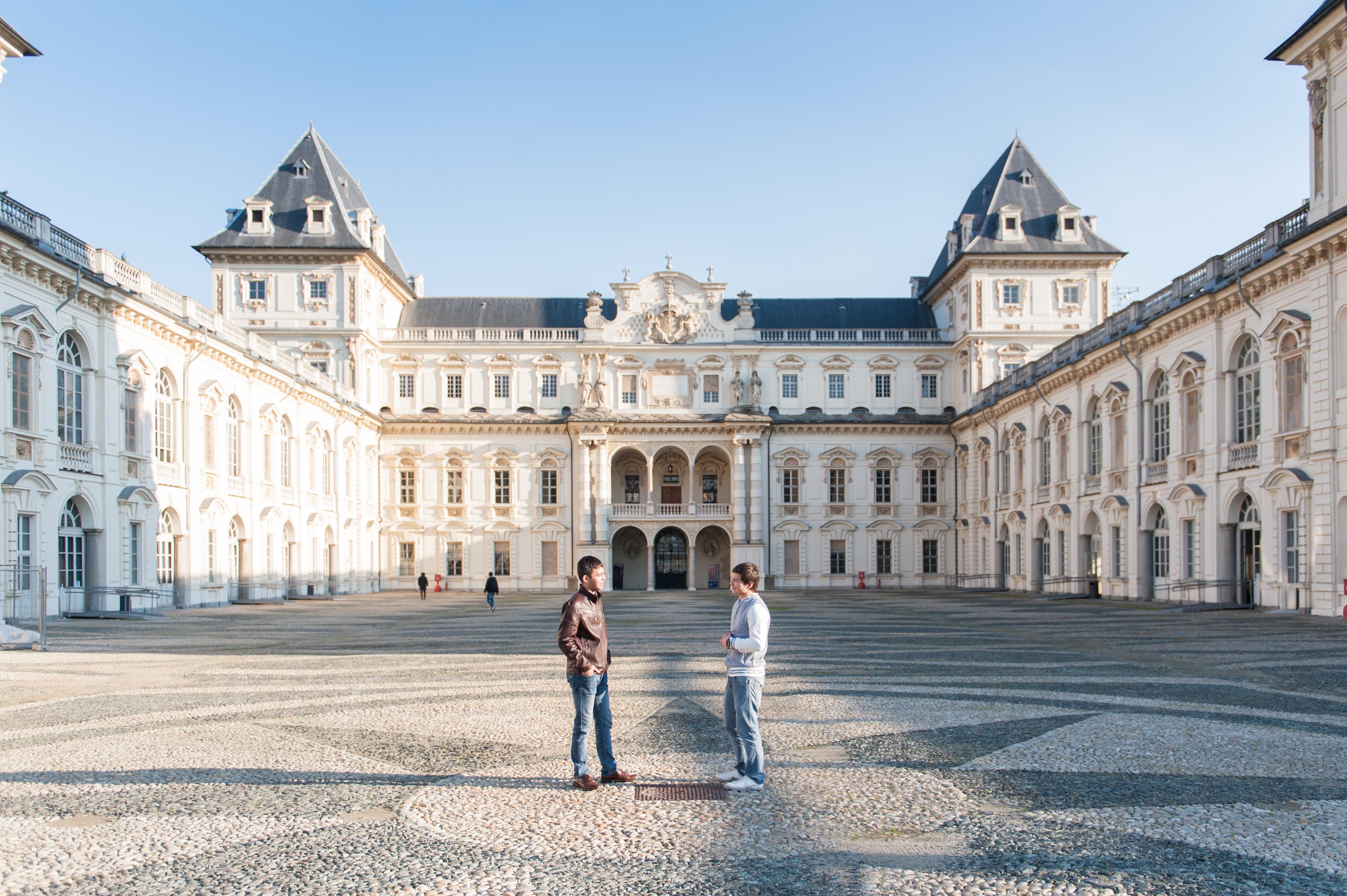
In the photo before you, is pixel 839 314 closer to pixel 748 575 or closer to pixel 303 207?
pixel 303 207

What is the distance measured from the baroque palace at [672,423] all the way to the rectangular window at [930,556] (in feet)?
0.69

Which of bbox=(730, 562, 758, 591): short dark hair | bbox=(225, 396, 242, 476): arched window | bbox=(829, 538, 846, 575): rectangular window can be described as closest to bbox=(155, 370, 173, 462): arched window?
bbox=(225, 396, 242, 476): arched window

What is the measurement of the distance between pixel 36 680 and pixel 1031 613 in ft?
82.9

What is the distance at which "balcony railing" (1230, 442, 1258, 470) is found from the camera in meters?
29.9

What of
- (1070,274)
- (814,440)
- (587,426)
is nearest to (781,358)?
(814,440)

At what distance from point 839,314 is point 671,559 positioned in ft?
58.9

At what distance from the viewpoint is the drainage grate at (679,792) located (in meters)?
8.33

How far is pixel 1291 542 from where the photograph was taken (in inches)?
1101

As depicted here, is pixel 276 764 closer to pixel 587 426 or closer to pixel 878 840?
pixel 878 840

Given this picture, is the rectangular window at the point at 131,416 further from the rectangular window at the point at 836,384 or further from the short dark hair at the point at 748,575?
the rectangular window at the point at 836,384

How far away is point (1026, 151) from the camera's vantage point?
200 feet

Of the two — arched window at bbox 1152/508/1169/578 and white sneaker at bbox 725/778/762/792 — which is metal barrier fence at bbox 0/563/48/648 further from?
arched window at bbox 1152/508/1169/578

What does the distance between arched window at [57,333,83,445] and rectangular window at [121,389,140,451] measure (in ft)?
6.33

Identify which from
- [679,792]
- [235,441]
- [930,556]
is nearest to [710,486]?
[930,556]
